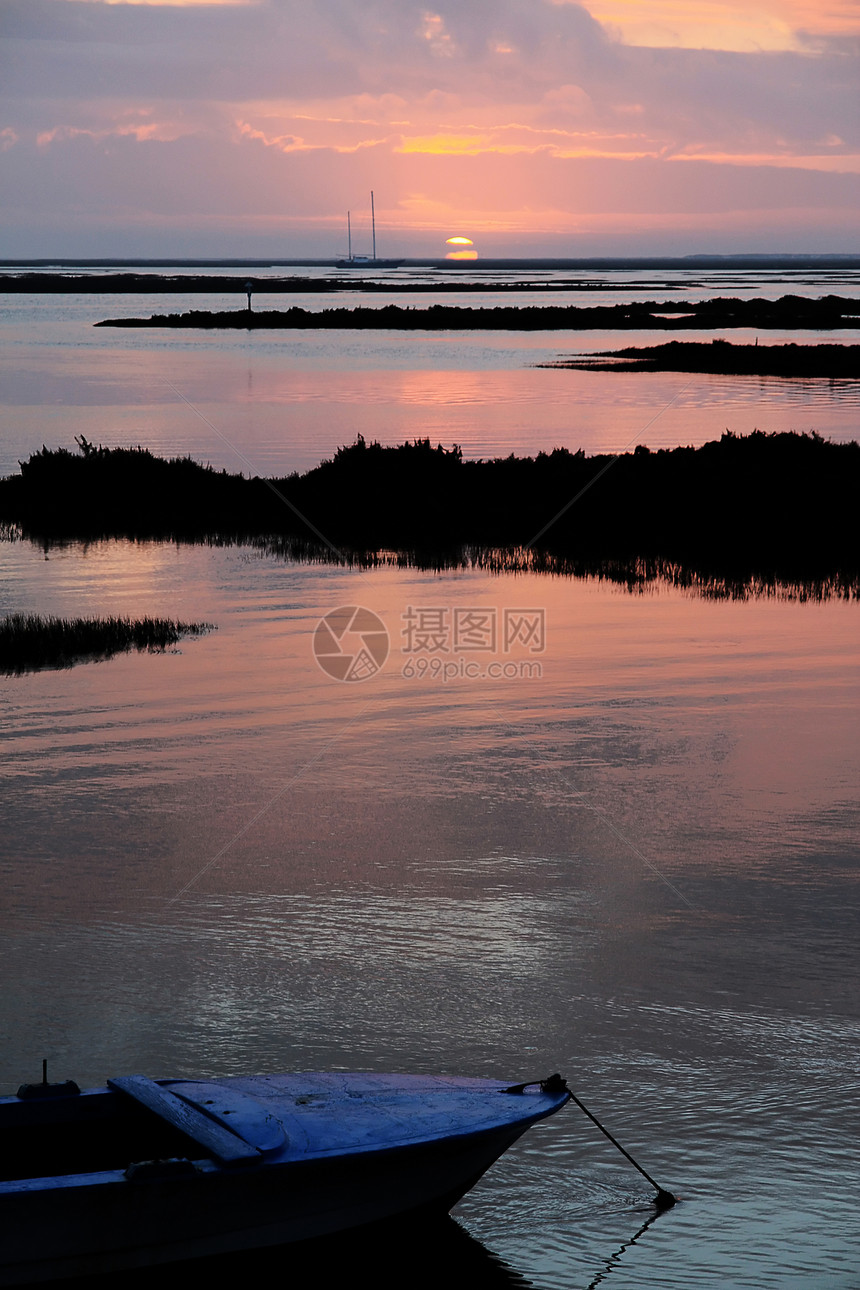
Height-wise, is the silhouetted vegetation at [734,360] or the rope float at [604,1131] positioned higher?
the silhouetted vegetation at [734,360]

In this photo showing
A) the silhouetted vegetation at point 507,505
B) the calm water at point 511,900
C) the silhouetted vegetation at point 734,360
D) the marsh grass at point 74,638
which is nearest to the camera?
the calm water at point 511,900

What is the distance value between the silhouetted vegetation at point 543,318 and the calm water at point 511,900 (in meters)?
91.8

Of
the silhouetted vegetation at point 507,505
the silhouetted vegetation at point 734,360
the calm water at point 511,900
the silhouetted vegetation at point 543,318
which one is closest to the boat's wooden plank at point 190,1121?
the calm water at point 511,900

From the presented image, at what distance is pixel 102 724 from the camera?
54.6ft

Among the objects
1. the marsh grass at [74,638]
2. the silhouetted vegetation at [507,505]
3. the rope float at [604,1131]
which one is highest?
the silhouetted vegetation at [507,505]

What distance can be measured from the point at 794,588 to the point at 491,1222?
778 inches

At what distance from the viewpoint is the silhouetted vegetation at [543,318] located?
364 ft

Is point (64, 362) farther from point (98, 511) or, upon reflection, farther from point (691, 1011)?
point (691, 1011)

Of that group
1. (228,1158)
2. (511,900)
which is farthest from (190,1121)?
(511,900)

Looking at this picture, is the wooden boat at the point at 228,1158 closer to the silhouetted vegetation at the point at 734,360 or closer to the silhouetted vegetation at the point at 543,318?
the silhouetted vegetation at the point at 734,360

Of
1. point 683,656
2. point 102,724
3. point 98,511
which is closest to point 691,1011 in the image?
point 102,724

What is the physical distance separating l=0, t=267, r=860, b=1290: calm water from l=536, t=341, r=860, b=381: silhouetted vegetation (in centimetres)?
5092

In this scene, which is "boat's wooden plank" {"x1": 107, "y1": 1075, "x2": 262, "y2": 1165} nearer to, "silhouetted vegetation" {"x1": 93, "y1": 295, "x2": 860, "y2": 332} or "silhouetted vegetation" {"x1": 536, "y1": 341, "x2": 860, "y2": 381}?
"silhouetted vegetation" {"x1": 536, "y1": 341, "x2": 860, "y2": 381}

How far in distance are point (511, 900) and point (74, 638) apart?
11.5 m
